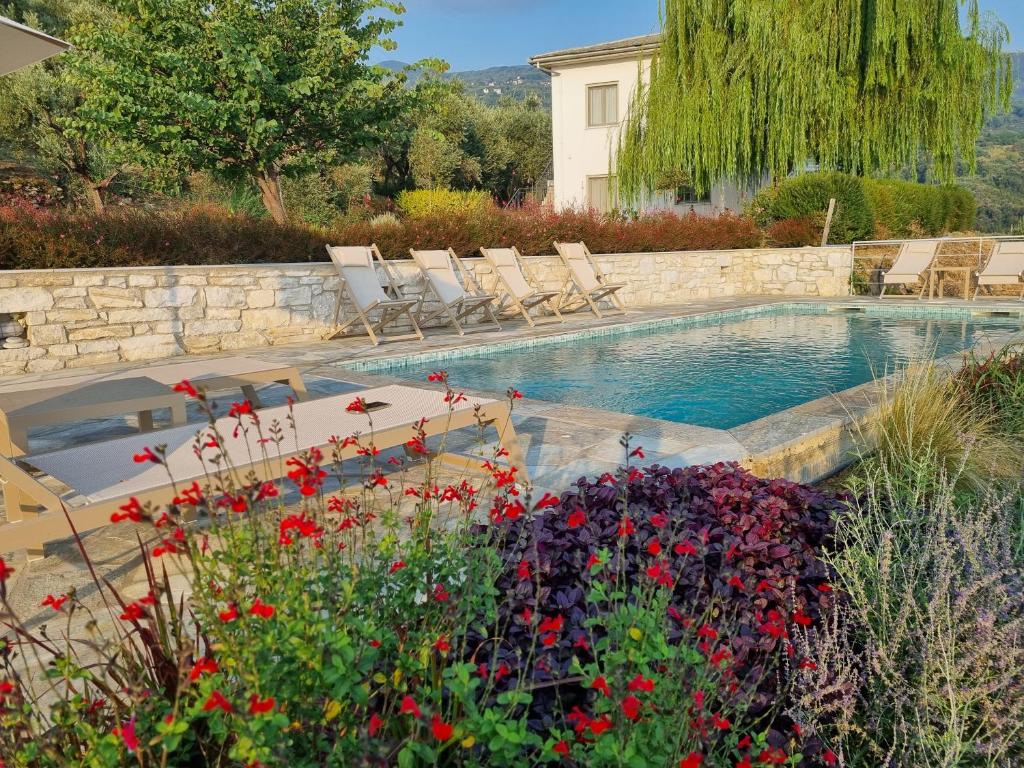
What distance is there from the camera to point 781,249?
13570 millimetres

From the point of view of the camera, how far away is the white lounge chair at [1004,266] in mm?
10953

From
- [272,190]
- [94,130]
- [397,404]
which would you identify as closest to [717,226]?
[272,190]

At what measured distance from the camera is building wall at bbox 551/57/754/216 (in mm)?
21000

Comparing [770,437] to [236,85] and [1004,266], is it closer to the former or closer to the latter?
[1004,266]

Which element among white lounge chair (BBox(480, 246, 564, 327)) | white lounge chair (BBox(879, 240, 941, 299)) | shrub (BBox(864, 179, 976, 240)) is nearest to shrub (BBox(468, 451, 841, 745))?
white lounge chair (BBox(480, 246, 564, 327))

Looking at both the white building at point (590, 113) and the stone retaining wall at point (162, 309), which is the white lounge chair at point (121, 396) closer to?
the stone retaining wall at point (162, 309)

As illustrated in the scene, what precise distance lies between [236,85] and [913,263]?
10972 millimetres

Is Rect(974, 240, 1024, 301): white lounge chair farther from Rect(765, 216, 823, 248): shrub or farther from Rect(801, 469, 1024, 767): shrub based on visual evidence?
Rect(801, 469, 1024, 767): shrub

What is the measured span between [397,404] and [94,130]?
1317 cm

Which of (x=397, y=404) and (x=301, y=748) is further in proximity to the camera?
(x=397, y=404)

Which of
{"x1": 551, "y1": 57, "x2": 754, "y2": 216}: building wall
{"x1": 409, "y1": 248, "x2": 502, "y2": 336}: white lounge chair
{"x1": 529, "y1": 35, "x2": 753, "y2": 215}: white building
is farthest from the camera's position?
{"x1": 551, "y1": 57, "x2": 754, "y2": 216}: building wall

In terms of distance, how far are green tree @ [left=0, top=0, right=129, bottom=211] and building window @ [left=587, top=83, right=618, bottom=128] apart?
11789mm

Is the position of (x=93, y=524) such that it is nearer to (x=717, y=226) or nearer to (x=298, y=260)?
(x=298, y=260)

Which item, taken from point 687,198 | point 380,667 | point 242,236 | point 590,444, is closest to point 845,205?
point 687,198
